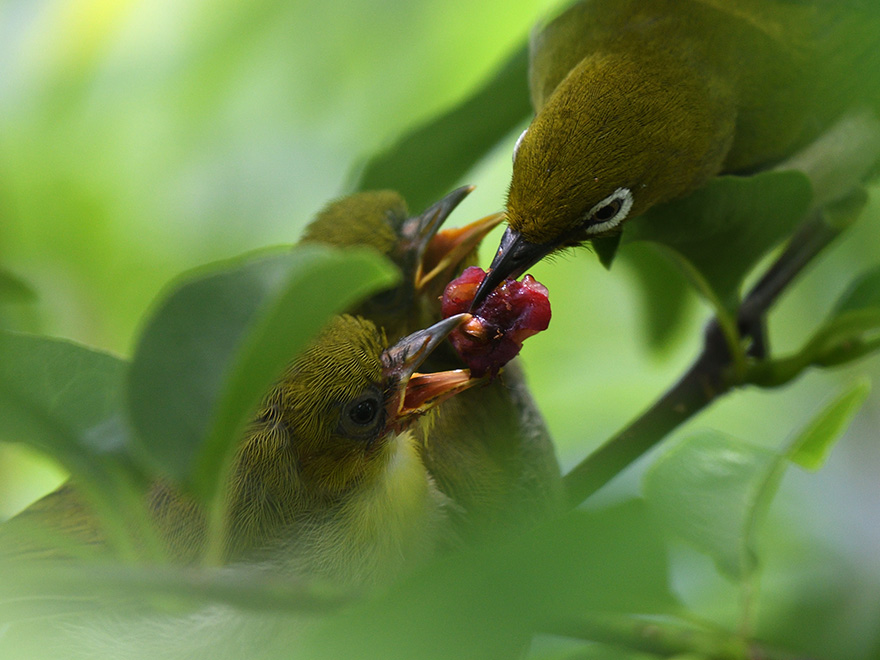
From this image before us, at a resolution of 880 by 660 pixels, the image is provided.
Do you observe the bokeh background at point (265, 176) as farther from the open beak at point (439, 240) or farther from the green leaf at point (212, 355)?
the green leaf at point (212, 355)

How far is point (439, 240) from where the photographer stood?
2.27 m

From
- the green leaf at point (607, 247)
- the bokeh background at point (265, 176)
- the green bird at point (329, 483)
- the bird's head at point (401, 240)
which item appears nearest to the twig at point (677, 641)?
the green bird at point (329, 483)

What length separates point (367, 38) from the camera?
251 cm

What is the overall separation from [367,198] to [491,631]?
1.55 m

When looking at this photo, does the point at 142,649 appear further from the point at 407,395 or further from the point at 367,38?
the point at 367,38

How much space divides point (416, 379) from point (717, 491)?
55 cm

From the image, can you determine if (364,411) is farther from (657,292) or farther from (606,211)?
(657,292)

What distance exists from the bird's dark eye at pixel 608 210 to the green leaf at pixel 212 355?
99cm

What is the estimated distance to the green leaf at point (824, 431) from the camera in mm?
1340

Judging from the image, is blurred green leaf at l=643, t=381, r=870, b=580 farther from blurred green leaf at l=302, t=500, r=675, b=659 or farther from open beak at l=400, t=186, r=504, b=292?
open beak at l=400, t=186, r=504, b=292

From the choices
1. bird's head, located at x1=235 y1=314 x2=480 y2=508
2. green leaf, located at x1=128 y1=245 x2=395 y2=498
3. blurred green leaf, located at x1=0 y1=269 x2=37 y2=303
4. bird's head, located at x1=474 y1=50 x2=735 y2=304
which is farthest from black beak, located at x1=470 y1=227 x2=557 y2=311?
green leaf, located at x1=128 y1=245 x2=395 y2=498

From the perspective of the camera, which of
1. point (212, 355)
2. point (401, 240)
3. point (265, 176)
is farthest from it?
point (265, 176)

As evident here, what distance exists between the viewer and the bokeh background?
2.21 m

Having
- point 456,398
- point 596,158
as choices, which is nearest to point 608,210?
point 596,158
